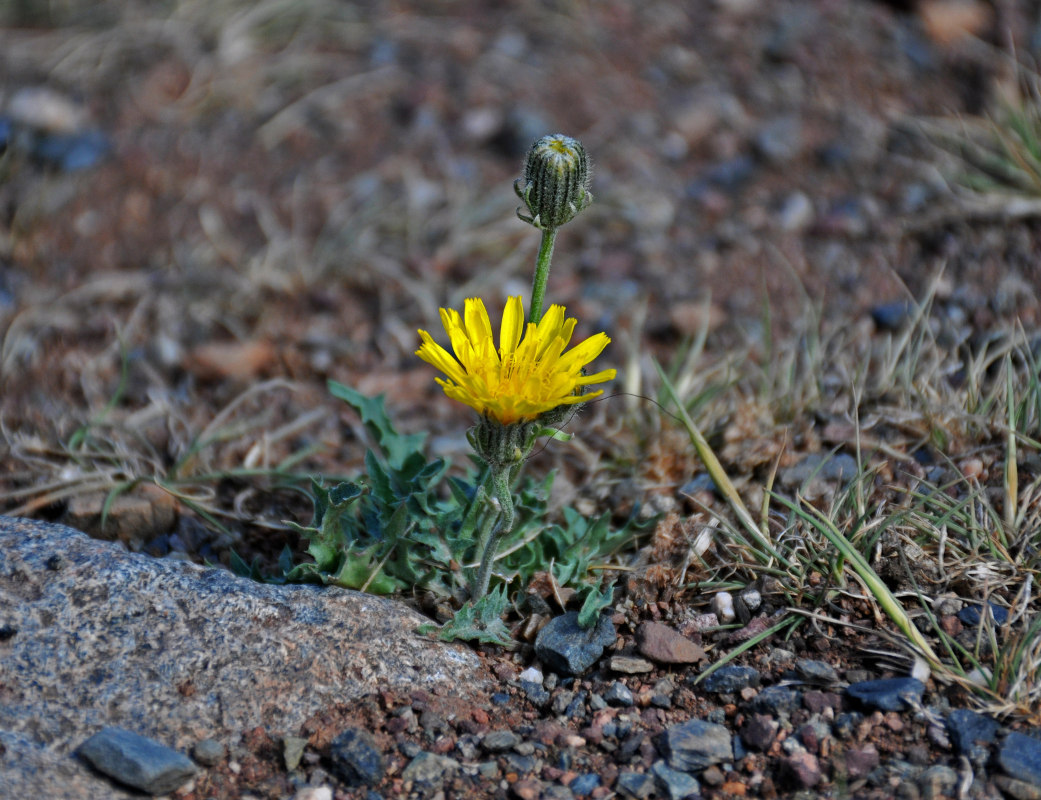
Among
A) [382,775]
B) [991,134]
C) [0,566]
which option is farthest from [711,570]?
[991,134]

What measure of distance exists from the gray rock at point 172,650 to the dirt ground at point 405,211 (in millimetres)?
497

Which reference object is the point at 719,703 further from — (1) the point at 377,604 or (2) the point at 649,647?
(1) the point at 377,604

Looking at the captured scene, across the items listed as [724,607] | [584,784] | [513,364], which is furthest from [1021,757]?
[513,364]

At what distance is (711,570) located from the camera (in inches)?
99.7

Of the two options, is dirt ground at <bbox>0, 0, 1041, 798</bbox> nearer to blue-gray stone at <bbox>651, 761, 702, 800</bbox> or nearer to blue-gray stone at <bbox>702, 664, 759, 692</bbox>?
blue-gray stone at <bbox>702, 664, 759, 692</bbox>

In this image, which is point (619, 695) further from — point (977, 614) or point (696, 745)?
point (977, 614)

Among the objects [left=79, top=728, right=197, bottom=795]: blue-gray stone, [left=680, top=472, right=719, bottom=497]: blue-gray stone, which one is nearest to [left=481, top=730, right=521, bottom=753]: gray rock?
[left=79, top=728, right=197, bottom=795]: blue-gray stone

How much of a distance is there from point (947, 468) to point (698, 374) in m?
1.08

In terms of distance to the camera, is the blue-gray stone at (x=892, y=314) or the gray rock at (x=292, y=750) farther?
the blue-gray stone at (x=892, y=314)

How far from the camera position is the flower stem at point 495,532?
2.21 metres

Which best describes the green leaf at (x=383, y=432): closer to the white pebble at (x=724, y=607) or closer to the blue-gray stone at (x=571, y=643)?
the blue-gray stone at (x=571, y=643)

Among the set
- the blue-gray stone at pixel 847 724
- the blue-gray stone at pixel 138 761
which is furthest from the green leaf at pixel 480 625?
the blue-gray stone at pixel 847 724

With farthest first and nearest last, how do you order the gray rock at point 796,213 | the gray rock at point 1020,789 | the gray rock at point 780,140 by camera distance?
the gray rock at point 780,140 < the gray rock at point 796,213 < the gray rock at point 1020,789

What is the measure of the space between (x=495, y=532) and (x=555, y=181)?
0.82 m
